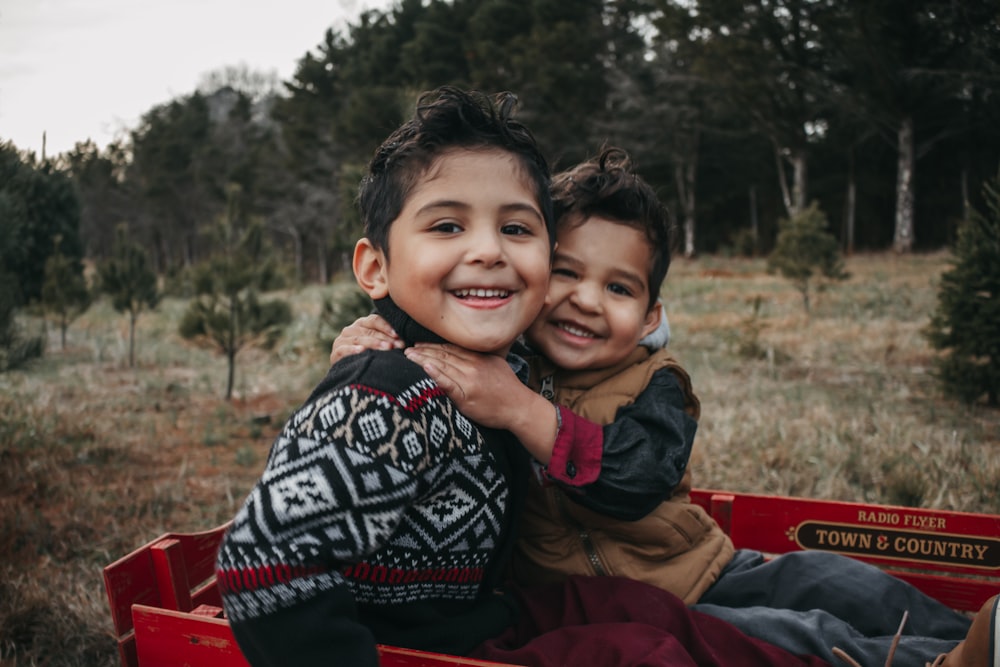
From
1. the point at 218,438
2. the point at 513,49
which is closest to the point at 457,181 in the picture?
the point at 218,438

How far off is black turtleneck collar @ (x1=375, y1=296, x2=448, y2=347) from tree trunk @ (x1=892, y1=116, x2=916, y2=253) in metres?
24.3

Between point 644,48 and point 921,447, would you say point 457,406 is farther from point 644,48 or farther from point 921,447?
point 644,48

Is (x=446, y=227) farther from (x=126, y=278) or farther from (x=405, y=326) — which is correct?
(x=126, y=278)

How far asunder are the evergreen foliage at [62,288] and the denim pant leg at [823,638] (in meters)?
11.9

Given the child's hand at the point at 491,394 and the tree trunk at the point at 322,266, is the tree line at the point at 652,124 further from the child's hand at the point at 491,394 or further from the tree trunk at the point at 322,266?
the child's hand at the point at 491,394

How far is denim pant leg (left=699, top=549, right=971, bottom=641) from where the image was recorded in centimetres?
206

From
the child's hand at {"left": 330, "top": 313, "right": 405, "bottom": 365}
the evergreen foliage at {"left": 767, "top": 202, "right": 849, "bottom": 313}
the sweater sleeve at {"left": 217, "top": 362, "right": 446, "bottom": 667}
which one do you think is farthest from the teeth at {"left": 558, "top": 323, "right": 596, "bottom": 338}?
the evergreen foliage at {"left": 767, "top": 202, "right": 849, "bottom": 313}

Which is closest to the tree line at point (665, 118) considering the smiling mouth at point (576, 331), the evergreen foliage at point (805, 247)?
the evergreen foliage at point (805, 247)

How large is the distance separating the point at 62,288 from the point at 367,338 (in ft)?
39.5

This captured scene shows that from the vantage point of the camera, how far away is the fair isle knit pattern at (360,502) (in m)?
1.32

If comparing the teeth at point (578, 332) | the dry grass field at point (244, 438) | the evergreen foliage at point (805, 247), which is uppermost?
the evergreen foliage at point (805, 247)

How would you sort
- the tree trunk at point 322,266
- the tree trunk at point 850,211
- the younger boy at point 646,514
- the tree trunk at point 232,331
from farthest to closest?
the tree trunk at point 322,266 → the tree trunk at point 850,211 → the tree trunk at point 232,331 → the younger boy at point 646,514

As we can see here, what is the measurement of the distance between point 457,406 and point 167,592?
1.14m

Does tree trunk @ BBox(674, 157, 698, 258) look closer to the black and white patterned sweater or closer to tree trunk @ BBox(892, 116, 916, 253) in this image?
tree trunk @ BBox(892, 116, 916, 253)
